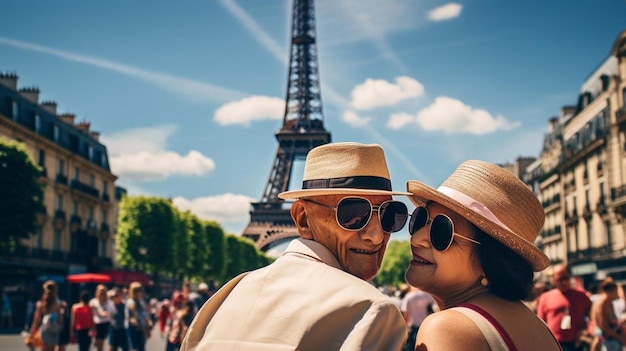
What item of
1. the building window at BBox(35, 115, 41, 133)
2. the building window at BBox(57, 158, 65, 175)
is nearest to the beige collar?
the building window at BBox(35, 115, 41, 133)

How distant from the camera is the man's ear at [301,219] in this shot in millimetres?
2906

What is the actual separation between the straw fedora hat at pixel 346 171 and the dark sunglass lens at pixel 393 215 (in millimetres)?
62

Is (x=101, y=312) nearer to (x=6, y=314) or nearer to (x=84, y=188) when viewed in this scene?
(x=6, y=314)

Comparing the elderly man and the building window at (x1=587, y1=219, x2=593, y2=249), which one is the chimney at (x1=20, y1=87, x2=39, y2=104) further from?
the elderly man

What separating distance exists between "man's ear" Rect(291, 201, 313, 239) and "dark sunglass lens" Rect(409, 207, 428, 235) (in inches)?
19.6

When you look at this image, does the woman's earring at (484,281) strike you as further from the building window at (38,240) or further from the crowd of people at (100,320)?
Result: the building window at (38,240)

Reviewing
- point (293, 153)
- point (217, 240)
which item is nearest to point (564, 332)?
point (293, 153)

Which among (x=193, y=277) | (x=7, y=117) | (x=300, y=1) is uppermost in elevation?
(x=300, y=1)

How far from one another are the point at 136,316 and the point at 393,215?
11.2 m

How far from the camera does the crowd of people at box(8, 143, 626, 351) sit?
2070mm

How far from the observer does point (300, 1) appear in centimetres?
7362

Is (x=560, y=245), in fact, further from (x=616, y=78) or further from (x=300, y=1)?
(x=300, y=1)

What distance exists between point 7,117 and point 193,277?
104 ft

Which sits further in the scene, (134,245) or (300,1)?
(300,1)
